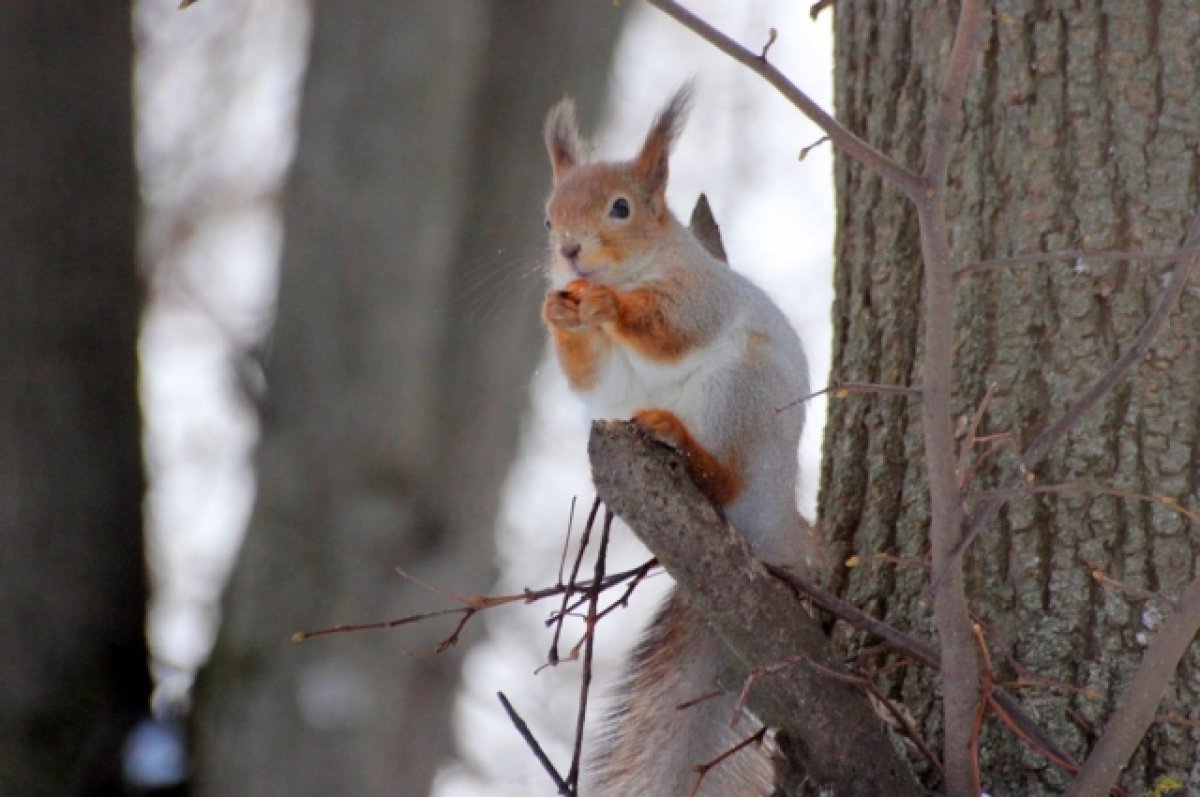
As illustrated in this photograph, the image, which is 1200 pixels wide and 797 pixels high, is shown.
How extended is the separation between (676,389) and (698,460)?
0.50 ft

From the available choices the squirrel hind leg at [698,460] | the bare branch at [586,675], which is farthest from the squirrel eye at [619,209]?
the bare branch at [586,675]

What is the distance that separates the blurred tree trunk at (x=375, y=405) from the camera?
330 centimetres

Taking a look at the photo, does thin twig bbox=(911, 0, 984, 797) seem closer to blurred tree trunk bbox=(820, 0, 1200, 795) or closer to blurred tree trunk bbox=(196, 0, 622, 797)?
blurred tree trunk bbox=(820, 0, 1200, 795)

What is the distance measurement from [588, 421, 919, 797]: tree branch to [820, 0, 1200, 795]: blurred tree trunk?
0.27 metres

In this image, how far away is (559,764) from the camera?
486cm

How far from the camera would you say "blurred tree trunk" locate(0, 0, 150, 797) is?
3.05 meters

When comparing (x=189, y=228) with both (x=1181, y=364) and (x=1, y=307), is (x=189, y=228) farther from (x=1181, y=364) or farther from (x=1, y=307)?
(x=1181, y=364)

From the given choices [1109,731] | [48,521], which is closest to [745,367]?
[1109,731]

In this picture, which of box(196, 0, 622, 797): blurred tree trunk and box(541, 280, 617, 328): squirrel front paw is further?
box(196, 0, 622, 797): blurred tree trunk

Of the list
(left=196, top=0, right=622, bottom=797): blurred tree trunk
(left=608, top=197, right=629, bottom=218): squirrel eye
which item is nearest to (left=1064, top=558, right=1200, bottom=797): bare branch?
(left=608, top=197, right=629, bottom=218): squirrel eye

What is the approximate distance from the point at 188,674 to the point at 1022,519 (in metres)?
2.03

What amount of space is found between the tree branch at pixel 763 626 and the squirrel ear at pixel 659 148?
2.59 ft

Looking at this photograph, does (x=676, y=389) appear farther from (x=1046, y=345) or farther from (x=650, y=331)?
(x=1046, y=345)

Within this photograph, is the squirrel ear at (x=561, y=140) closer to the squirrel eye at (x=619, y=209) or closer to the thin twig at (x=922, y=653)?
the squirrel eye at (x=619, y=209)
